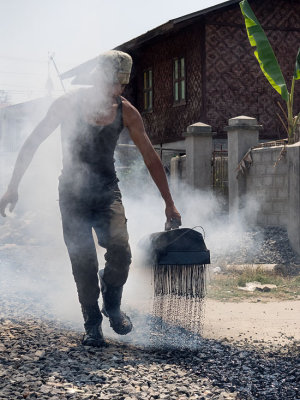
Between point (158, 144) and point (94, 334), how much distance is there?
1596 cm

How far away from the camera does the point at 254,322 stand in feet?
21.0

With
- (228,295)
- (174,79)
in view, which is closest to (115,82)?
(228,295)

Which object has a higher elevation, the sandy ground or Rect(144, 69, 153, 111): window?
Rect(144, 69, 153, 111): window

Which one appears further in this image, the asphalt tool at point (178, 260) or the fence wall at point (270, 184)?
the fence wall at point (270, 184)

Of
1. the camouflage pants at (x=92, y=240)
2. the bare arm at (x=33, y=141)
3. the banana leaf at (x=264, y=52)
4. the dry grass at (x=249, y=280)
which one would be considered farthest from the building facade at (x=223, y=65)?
the camouflage pants at (x=92, y=240)

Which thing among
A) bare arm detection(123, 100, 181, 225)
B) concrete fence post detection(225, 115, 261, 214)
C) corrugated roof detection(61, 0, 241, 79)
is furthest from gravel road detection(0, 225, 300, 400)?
corrugated roof detection(61, 0, 241, 79)

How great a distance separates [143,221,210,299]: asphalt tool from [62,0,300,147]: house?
12.9 meters

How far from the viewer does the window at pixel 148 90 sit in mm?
21075

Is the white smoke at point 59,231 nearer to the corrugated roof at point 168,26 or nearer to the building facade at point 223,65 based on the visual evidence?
the building facade at point 223,65

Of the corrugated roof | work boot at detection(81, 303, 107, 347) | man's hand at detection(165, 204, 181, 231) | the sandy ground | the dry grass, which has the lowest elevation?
the dry grass

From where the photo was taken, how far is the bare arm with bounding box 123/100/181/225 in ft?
16.4

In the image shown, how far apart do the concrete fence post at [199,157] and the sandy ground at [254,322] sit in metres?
5.60

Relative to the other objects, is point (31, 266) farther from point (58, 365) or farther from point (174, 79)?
point (174, 79)

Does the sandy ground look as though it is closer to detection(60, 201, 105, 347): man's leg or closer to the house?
detection(60, 201, 105, 347): man's leg
